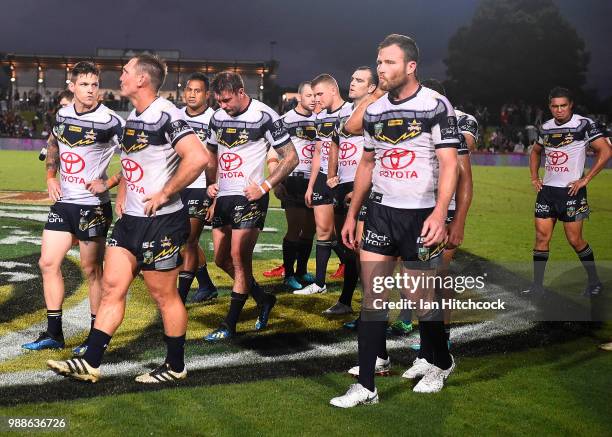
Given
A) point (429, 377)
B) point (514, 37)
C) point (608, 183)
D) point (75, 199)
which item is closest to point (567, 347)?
point (429, 377)

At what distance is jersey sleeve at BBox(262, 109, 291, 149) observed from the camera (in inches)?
274

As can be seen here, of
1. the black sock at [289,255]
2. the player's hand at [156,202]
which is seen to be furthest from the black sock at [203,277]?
the player's hand at [156,202]

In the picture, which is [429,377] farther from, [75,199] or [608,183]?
[608,183]

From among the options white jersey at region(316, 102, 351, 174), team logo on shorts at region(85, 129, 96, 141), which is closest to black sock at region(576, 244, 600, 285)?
white jersey at region(316, 102, 351, 174)

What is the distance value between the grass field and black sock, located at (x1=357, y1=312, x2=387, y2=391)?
0.21m

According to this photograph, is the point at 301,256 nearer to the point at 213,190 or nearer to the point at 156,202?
the point at 213,190

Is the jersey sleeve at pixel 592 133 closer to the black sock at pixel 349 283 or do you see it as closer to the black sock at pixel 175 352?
the black sock at pixel 349 283

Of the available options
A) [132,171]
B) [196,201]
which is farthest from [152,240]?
[196,201]

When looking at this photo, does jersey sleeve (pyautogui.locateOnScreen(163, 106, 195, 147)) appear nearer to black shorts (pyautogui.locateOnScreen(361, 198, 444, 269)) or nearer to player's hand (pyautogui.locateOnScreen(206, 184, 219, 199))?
black shorts (pyautogui.locateOnScreen(361, 198, 444, 269))

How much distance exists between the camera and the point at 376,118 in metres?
5.29

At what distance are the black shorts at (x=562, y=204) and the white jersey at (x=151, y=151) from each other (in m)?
5.13

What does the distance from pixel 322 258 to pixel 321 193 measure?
2.51ft

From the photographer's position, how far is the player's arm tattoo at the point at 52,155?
6784 mm

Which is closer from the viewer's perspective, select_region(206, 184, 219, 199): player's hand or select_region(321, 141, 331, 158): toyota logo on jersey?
select_region(206, 184, 219, 199): player's hand
